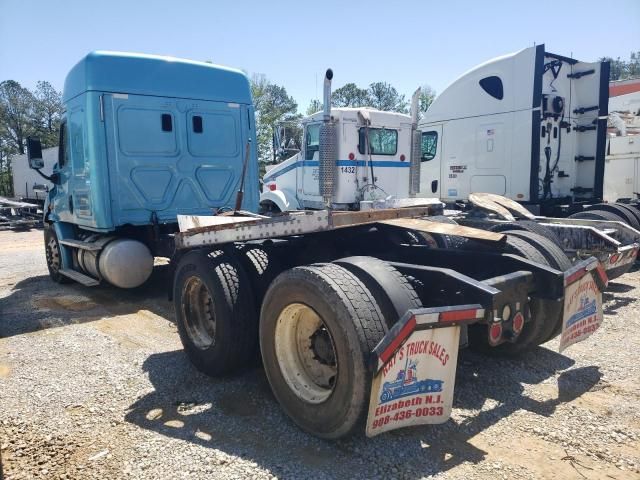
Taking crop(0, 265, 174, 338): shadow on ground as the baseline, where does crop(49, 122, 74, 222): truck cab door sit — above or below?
above

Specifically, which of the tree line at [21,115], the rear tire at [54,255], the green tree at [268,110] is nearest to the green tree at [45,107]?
the tree line at [21,115]

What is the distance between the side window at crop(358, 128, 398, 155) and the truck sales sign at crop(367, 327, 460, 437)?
7.33 meters

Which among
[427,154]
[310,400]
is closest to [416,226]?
[310,400]

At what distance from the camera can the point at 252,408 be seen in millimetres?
3670

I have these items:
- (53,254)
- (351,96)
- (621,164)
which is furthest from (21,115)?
(621,164)

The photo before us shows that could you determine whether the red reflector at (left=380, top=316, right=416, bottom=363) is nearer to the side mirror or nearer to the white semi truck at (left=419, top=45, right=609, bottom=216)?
the white semi truck at (left=419, top=45, right=609, bottom=216)

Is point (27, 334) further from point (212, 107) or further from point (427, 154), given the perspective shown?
point (427, 154)

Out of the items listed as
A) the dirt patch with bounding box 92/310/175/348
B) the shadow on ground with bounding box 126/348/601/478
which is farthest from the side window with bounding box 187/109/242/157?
the shadow on ground with bounding box 126/348/601/478

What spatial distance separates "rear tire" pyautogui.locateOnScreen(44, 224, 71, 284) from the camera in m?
8.52

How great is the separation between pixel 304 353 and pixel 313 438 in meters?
0.55

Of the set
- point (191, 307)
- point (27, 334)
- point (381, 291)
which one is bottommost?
point (27, 334)

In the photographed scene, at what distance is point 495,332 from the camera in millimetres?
3205

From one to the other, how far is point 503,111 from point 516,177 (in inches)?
47.4

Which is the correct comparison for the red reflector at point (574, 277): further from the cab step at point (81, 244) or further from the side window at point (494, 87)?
the side window at point (494, 87)
